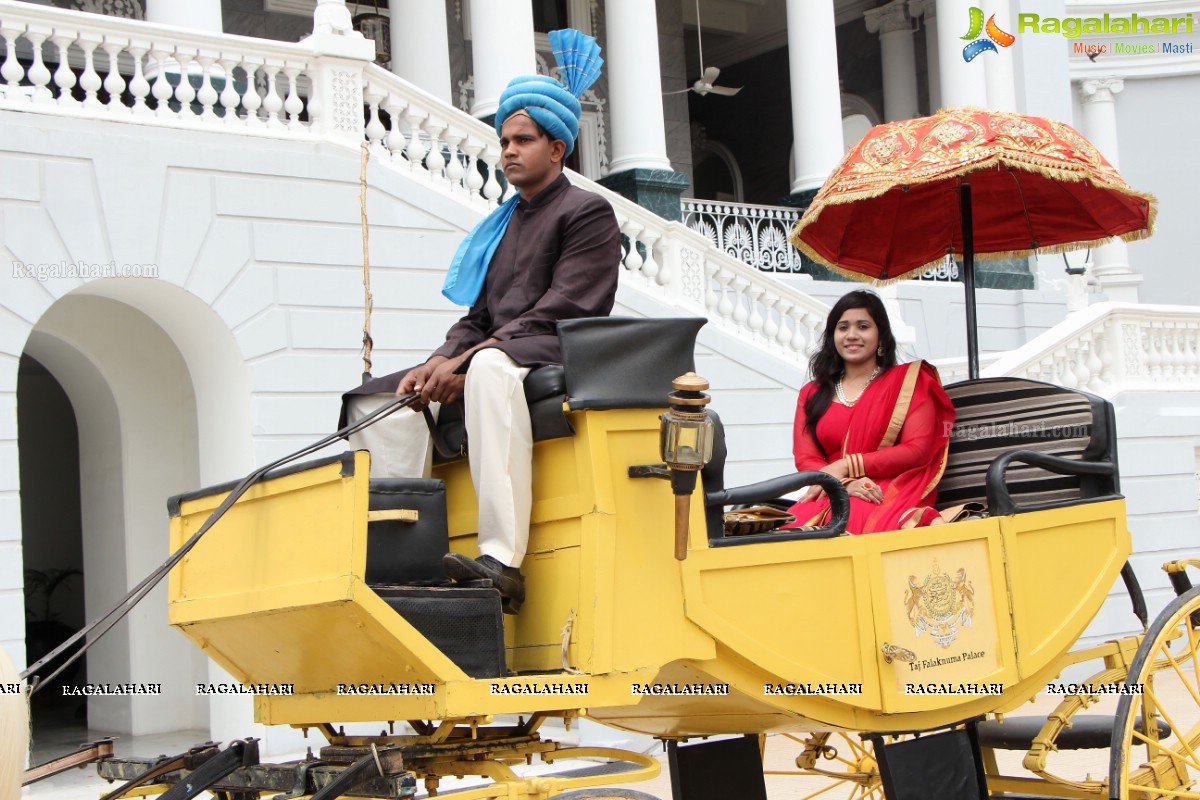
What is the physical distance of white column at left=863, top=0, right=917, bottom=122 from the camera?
2012cm

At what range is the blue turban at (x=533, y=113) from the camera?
4527 mm

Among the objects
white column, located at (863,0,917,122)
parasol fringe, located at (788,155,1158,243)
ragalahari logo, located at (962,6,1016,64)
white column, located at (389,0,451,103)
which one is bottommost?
parasol fringe, located at (788,155,1158,243)

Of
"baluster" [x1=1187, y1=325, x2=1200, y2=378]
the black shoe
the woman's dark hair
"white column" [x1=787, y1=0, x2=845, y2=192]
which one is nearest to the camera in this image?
the black shoe

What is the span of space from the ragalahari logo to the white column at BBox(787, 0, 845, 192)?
6.94 ft

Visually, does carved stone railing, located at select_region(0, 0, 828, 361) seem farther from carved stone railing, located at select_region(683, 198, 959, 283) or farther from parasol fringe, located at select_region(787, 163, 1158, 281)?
parasol fringe, located at select_region(787, 163, 1158, 281)

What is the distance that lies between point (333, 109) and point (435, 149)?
0.82m

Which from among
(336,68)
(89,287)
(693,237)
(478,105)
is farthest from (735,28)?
(89,287)

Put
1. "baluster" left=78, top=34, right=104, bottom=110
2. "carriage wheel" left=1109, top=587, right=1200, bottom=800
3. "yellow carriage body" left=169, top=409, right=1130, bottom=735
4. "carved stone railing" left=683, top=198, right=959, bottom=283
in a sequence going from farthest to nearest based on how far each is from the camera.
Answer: "carved stone railing" left=683, top=198, right=959, bottom=283 → "baluster" left=78, top=34, right=104, bottom=110 → "carriage wheel" left=1109, top=587, right=1200, bottom=800 → "yellow carriage body" left=169, top=409, right=1130, bottom=735

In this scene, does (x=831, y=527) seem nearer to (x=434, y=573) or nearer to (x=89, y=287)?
(x=434, y=573)

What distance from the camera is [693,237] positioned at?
11414 millimetres

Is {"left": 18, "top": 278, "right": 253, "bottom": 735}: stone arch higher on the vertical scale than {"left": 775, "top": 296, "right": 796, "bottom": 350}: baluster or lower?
lower

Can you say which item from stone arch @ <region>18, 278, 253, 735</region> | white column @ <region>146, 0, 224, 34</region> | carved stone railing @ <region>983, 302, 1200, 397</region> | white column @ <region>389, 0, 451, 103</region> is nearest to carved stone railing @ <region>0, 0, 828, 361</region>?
white column @ <region>146, 0, 224, 34</region>

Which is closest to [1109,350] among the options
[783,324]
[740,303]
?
[783,324]

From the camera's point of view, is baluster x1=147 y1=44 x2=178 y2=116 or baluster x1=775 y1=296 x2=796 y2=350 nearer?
baluster x1=147 y1=44 x2=178 y2=116
